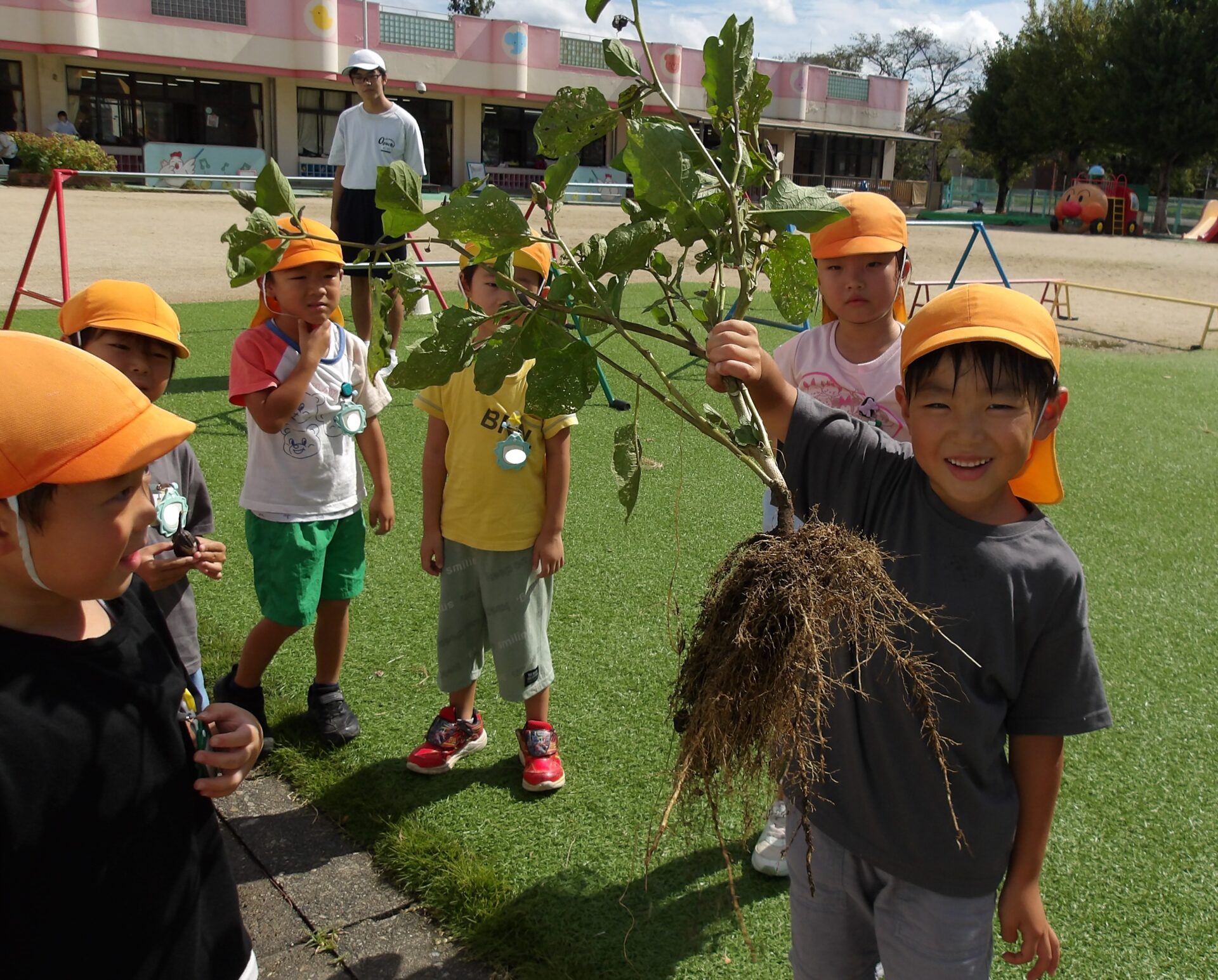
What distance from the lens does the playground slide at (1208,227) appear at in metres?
27.4

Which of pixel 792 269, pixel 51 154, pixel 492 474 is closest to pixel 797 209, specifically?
pixel 792 269

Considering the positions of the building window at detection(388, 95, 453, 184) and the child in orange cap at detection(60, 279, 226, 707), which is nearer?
the child in orange cap at detection(60, 279, 226, 707)

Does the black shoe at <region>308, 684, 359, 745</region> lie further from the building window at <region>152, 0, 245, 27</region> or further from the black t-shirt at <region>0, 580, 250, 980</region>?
the building window at <region>152, 0, 245, 27</region>

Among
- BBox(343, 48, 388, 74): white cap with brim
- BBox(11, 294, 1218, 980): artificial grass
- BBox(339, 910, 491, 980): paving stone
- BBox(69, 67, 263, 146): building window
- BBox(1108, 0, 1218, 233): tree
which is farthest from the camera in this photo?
BBox(1108, 0, 1218, 233): tree

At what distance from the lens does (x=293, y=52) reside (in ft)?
106

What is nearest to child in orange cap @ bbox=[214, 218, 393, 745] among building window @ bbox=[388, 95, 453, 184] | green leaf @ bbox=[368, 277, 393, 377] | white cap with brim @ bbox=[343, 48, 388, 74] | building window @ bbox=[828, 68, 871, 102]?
green leaf @ bbox=[368, 277, 393, 377]

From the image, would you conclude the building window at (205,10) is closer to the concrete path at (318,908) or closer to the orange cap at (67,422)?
the concrete path at (318,908)

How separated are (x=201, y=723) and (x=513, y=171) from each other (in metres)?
37.6

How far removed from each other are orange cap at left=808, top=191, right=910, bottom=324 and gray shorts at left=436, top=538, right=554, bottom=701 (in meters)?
1.13

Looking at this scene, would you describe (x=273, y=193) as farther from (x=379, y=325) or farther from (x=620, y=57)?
(x=620, y=57)

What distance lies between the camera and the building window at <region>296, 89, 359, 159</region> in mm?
34094

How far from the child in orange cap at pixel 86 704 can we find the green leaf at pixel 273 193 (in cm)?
36

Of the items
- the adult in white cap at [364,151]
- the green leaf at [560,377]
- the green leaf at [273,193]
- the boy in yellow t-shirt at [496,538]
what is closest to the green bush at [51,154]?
the adult in white cap at [364,151]

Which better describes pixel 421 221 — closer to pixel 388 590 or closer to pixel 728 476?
pixel 388 590
